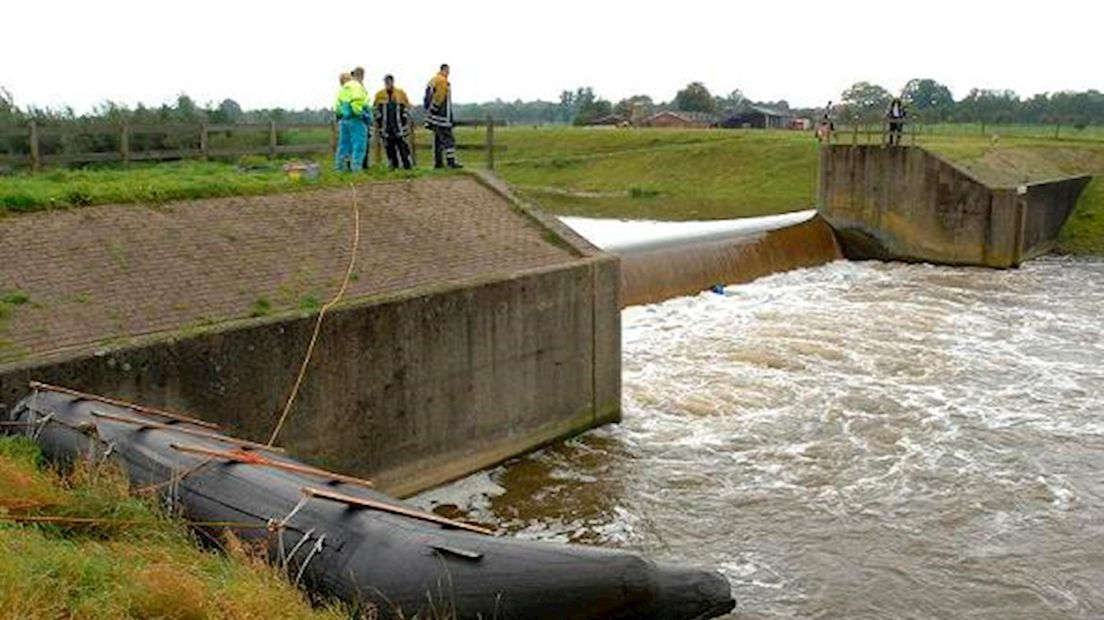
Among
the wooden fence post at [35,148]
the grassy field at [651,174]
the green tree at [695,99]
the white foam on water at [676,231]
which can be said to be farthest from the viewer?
the green tree at [695,99]

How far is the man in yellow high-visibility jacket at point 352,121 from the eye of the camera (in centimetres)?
1647

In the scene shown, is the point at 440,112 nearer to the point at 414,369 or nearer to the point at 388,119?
the point at 388,119

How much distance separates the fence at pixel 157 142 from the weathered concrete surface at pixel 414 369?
3.62 meters

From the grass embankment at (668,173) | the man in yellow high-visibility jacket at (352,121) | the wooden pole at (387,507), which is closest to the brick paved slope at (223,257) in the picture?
the man in yellow high-visibility jacket at (352,121)

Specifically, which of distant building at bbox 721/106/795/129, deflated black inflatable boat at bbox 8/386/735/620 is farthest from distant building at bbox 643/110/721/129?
deflated black inflatable boat at bbox 8/386/735/620

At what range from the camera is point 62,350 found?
932 centimetres

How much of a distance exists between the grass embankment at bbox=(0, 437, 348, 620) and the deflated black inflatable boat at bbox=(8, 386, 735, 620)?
22cm

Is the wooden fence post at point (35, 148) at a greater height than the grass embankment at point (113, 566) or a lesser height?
greater

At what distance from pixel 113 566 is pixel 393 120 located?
40.4ft

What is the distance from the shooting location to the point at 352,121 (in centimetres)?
1661

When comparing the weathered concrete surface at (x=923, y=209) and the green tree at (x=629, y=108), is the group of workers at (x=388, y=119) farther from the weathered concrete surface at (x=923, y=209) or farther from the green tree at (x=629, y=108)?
the green tree at (x=629, y=108)

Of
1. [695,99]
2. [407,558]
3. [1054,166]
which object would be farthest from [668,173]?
[695,99]

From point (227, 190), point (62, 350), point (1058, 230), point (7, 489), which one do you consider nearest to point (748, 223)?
point (1058, 230)

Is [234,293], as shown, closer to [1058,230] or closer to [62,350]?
[62,350]
